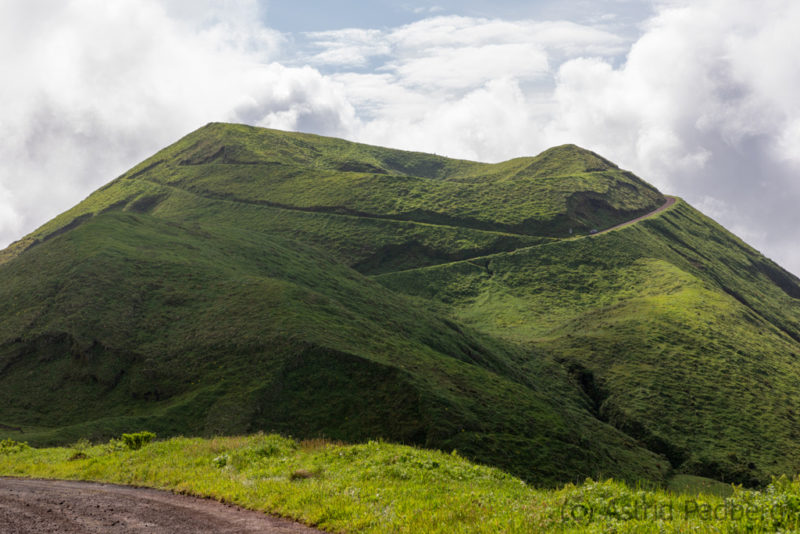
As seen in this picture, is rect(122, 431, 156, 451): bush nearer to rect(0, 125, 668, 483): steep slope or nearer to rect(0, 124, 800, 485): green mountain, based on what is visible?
rect(0, 124, 800, 485): green mountain

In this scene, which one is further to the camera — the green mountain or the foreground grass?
the green mountain

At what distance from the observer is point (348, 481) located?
57.4 feet

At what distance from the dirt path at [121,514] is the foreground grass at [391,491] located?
78 cm

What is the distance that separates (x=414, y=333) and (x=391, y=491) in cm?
5816

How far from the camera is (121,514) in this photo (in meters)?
14.7

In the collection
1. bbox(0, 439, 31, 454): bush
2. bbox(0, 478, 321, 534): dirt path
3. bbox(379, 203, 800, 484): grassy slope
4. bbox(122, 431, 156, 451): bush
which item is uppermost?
bbox(379, 203, 800, 484): grassy slope

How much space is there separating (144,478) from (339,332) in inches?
1395

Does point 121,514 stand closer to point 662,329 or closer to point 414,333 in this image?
point 414,333

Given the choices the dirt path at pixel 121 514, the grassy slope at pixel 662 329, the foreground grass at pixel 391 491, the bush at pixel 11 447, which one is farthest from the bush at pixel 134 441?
the grassy slope at pixel 662 329

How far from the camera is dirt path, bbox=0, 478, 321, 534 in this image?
1338 cm

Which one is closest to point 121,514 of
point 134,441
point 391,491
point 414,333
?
point 391,491

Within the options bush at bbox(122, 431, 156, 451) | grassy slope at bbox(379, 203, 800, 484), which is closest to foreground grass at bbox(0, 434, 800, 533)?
bush at bbox(122, 431, 156, 451)

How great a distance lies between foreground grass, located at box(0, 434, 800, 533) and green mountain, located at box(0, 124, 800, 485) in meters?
16.3

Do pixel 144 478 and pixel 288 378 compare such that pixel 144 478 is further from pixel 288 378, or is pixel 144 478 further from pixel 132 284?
pixel 132 284
